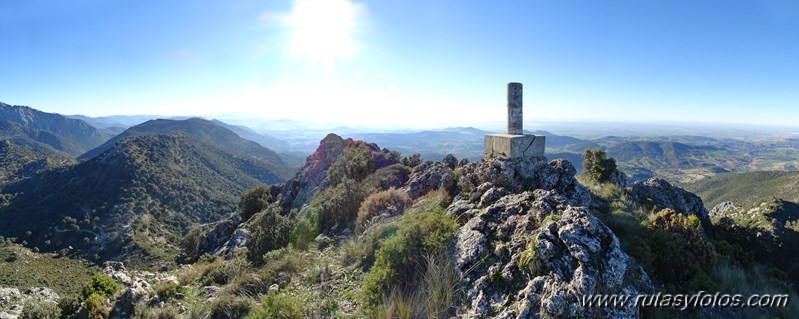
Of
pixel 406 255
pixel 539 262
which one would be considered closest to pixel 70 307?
pixel 406 255

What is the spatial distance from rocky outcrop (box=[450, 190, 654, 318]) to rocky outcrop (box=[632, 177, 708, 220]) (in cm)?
927

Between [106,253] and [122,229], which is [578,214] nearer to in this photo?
[106,253]

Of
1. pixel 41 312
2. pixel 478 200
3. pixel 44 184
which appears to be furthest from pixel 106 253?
pixel 478 200

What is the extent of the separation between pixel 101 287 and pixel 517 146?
11102mm

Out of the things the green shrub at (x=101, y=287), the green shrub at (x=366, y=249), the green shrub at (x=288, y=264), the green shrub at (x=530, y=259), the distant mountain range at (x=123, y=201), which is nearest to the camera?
the green shrub at (x=530, y=259)

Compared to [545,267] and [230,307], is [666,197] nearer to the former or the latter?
[545,267]

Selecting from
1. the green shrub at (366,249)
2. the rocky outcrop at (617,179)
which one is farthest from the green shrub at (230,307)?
the rocky outcrop at (617,179)

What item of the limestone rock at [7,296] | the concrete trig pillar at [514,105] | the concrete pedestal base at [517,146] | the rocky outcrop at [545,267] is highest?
the concrete trig pillar at [514,105]

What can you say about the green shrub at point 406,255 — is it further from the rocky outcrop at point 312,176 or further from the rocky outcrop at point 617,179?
the rocky outcrop at point 312,176

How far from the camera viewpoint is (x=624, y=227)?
6.51 meters

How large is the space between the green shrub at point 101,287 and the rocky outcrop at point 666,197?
16.2 m

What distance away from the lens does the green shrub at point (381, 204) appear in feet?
37.0

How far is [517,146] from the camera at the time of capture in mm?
9898

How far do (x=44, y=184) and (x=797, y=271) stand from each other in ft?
385
